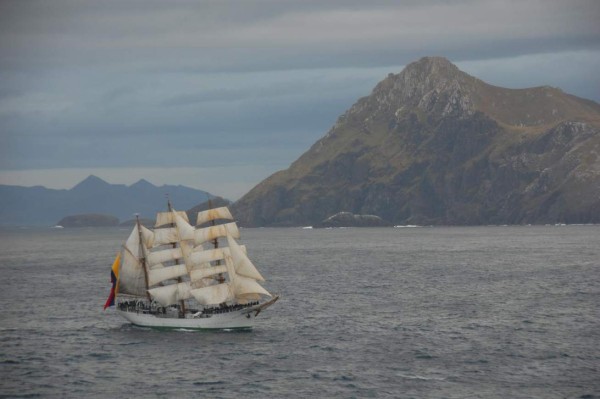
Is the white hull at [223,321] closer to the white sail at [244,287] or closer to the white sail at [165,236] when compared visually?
the white sail at [244,287]

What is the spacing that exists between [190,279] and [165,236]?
6638 millimetres

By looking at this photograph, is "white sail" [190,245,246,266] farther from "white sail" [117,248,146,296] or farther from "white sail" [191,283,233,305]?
"white sail" [117,248,146,296]

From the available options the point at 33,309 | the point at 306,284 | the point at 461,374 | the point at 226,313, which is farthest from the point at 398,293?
the point at 461,374

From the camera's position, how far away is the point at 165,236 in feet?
379

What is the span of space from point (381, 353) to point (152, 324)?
3112cm

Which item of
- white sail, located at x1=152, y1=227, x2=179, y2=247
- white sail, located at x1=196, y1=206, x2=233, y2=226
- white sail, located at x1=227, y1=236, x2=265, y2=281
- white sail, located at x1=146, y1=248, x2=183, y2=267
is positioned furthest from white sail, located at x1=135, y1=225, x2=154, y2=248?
white sail, located at x1=227, y1=236, x2=265, y2=281

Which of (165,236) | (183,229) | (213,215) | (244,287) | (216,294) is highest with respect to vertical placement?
(213,215)

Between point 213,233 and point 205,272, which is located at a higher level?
point 213,233

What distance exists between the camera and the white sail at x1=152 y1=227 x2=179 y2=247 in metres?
115

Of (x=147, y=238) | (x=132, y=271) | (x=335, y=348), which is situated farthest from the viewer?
(x=147, y=238)

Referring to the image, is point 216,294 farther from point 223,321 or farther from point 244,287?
point 223,321

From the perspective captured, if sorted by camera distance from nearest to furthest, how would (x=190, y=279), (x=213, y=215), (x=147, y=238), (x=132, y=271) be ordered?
(x=213, y=215) → (x=190, y=279) → (x=132, y=271) → (x=147, y=238)

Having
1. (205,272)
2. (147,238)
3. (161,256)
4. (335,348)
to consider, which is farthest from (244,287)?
(335,348)

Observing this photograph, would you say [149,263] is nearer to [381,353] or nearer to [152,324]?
[152,324]
